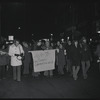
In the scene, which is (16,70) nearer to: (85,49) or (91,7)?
(85,49)

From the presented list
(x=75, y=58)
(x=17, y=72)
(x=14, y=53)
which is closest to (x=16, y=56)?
(x=14, y=53)

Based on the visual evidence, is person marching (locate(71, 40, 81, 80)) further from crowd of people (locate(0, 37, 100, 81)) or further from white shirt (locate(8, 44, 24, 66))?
white shirt (locate(8, 44, 24, 66))

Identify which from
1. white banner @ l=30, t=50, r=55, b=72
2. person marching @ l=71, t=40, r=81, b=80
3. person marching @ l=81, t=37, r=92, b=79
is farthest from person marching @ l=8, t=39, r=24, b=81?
person marching @ l=81, t=37, r=92, b=79

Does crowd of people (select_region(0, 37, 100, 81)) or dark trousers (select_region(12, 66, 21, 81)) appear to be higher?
crowd of people (select_region(0, 37, 100, 81))

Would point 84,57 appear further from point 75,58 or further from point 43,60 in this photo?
point 43,60

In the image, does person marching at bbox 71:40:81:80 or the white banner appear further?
the white banner

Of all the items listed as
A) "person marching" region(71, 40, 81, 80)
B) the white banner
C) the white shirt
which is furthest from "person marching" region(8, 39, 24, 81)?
"person marching" region(71, 40, 81, 80)

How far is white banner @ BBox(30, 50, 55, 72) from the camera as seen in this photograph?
12.6 meters

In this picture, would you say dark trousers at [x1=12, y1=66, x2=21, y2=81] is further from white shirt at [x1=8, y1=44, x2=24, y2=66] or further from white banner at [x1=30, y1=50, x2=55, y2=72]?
white banner at [x1=30, y1=50, x2=55, y2=72]

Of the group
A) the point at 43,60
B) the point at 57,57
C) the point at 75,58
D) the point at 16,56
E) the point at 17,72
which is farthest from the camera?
the point at 57,57

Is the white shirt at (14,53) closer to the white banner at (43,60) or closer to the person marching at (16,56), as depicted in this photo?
the person marching at (16,56)

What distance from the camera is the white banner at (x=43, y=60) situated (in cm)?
1255

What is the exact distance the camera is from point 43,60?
12891 mm

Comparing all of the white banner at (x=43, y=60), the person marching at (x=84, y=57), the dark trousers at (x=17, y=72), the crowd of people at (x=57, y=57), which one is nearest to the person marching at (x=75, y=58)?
the crowd of people at (x=57, y=57)
